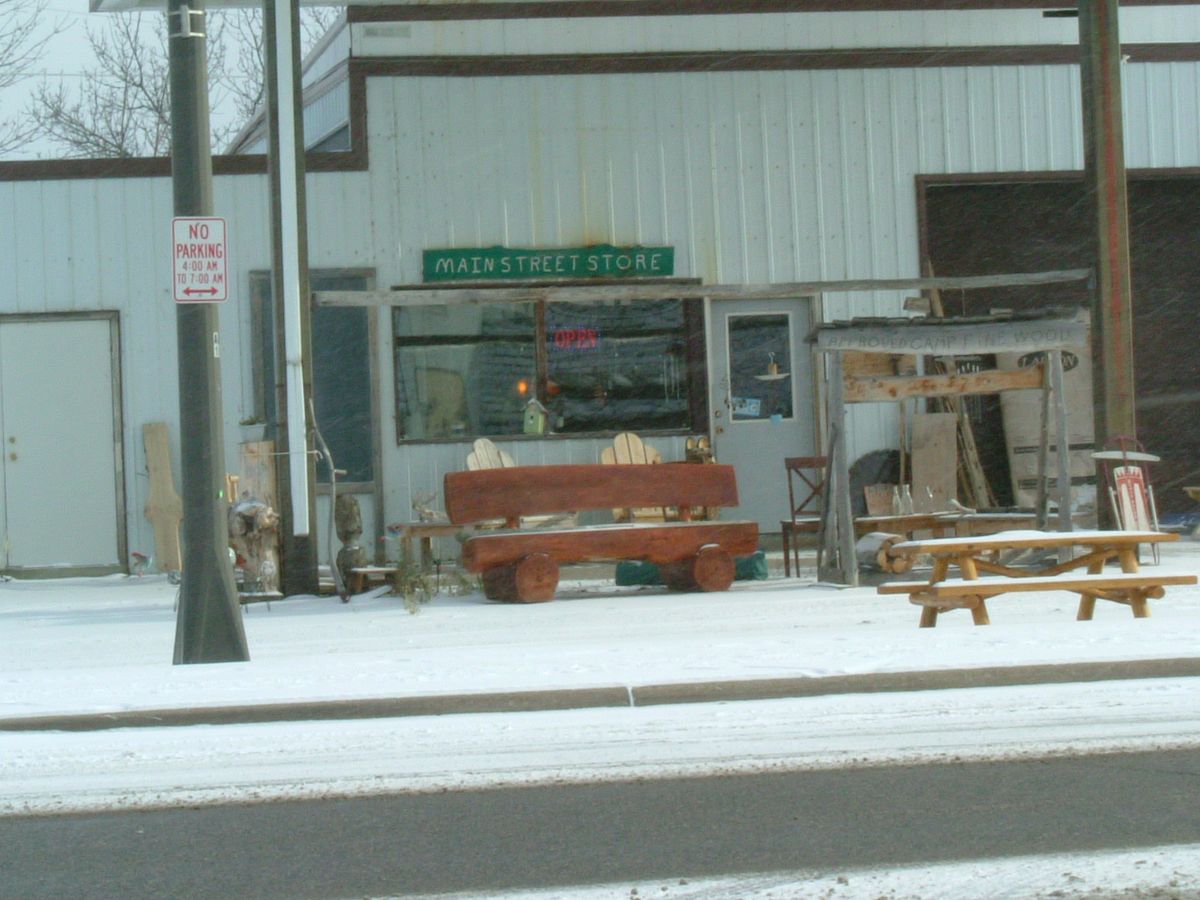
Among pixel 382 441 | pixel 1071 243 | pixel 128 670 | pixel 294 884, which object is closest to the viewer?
pixel 294 884

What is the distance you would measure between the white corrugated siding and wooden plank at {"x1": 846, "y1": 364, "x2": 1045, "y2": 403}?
→ 11.6ft

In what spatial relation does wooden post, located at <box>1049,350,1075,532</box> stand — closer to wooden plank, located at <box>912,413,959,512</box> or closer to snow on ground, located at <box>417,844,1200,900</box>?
wooden plank, located at <box>912,413,959,512</box>

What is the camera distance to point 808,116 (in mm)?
16562

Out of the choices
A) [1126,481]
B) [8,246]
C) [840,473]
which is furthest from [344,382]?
[1126,481]

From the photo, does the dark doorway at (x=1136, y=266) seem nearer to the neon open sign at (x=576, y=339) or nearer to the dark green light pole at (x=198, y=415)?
the neon open sign at (x=576, y=339)

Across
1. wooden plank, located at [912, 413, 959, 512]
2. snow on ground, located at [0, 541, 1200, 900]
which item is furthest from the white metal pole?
wooden plank, located at [912, 413, 959, 512]

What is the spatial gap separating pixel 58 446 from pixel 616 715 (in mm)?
9726

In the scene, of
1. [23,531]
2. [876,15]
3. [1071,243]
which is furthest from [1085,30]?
[23,531]

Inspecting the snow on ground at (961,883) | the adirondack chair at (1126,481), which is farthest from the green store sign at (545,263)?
the snow on ground at (961,883)

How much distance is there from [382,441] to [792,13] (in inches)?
240

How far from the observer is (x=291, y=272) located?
44.0 feet

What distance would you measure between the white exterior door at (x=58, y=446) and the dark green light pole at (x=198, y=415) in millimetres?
6861

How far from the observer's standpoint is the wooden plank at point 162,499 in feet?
51.3

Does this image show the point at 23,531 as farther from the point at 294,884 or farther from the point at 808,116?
the point at 294,884
